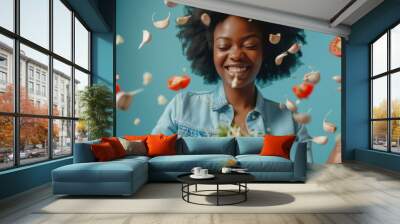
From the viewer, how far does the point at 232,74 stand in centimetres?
793

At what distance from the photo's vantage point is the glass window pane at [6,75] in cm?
464

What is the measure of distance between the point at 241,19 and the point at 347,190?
4.17m

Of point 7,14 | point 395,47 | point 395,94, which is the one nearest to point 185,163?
point 7,14

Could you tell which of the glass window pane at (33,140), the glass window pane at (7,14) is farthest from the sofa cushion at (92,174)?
the glass window pane at (7,14)

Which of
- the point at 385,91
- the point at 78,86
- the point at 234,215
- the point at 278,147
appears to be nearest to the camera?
the point at 234,215

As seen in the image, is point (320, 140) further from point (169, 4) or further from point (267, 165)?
point (169, 4)

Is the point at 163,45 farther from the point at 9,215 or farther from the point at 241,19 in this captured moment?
the point at 9,215

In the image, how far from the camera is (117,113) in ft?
26.1

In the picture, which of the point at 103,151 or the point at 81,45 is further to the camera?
the point at 81,45

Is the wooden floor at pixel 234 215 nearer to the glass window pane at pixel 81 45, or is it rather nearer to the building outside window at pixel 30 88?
the building outside window at pixel 30 88

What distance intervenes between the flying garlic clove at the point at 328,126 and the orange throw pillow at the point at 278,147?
78.4 inches

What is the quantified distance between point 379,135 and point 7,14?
25.2 ft

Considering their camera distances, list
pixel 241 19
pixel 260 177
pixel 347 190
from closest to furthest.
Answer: pixel 347 190 < pixel 260 177 < pixel 241 19

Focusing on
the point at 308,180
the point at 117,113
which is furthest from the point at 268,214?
the point at 117,113
